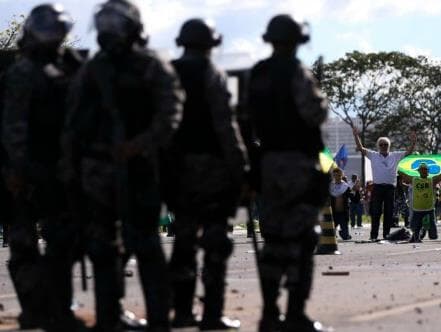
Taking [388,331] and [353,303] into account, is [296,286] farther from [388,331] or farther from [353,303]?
[353,303]

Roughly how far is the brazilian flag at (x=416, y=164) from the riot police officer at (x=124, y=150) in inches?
891

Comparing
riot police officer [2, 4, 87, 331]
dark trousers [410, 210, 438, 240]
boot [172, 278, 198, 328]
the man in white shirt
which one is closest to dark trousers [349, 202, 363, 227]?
dark trousers [410, 210, 438, 240]

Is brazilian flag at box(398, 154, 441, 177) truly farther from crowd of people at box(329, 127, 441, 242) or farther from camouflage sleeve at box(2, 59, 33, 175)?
camouflage sleeve at box(2, 59, 33, 175)

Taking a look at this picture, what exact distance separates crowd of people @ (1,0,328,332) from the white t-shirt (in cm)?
1463

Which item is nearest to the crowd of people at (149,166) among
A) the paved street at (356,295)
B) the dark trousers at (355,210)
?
the paved street at (356,295)

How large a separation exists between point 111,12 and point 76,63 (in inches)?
48.9

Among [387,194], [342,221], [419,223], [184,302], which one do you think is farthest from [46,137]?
[342,221]

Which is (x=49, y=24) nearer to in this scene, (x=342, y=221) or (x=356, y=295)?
(x=356, y=295)

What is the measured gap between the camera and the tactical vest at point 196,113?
8.84m

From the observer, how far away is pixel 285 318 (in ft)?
28.5

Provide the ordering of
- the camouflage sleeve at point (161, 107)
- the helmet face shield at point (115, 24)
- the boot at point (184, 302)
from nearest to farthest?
the camouflage sleeve at point (161, 107) → the helmet face shield at point (115, 24) → the boot at point (184, 302)

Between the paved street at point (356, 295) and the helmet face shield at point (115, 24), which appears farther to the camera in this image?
the paved street at point (356, 295)

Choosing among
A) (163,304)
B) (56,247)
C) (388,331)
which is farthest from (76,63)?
(388,331)

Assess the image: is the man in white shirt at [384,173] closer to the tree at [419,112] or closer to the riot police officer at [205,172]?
the riot police officer at [205,172]
